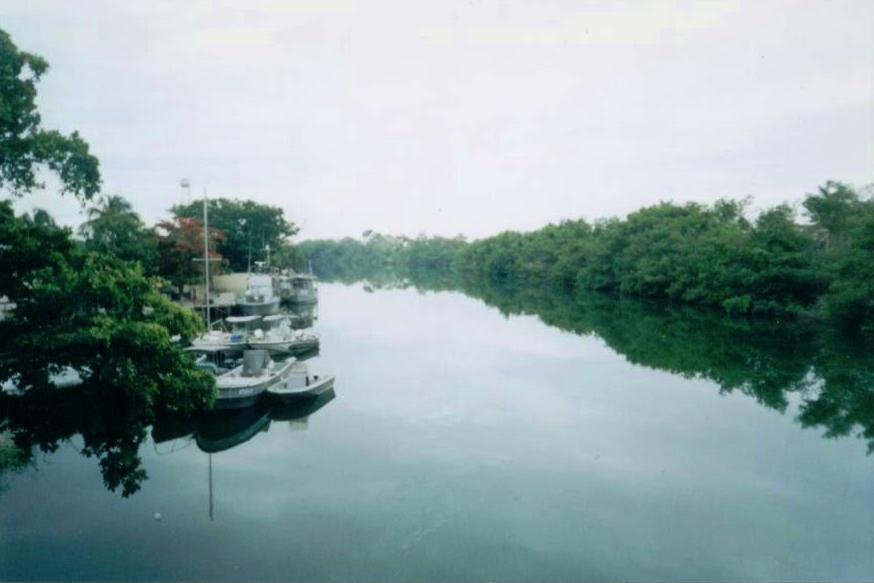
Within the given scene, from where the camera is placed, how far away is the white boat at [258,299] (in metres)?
33.0

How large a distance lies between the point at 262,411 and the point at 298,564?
842 centimetres

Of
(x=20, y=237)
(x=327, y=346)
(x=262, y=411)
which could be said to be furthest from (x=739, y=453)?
(x=327, y=346)

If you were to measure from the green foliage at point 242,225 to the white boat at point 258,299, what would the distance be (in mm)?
13725

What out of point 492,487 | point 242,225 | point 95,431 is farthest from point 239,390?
point 242,225

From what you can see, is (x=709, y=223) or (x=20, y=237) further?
(x=709, y=223)

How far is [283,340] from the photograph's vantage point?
24703 millimetres

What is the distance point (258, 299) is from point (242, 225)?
17397mm

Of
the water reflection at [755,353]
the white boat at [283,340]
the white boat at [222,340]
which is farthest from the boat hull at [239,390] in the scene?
the water reflection at [755,353]

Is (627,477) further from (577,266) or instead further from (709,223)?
(577,266)

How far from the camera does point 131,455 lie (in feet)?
43.2

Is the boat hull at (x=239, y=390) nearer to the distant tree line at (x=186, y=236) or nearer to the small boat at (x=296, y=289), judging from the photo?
the distant tree line at (x=186, y=236)

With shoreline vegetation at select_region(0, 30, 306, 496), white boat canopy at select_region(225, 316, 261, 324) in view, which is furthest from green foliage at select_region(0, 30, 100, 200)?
white boat canopy at select_region(225, 316, 261, 324)

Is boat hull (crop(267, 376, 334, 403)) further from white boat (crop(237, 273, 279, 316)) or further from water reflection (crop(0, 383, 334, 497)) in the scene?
white boat (crop(237, 273, 279, 316))

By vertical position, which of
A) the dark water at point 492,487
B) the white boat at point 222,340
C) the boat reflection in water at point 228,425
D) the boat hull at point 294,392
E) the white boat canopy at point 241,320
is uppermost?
the white boat canopy at point 241,320
